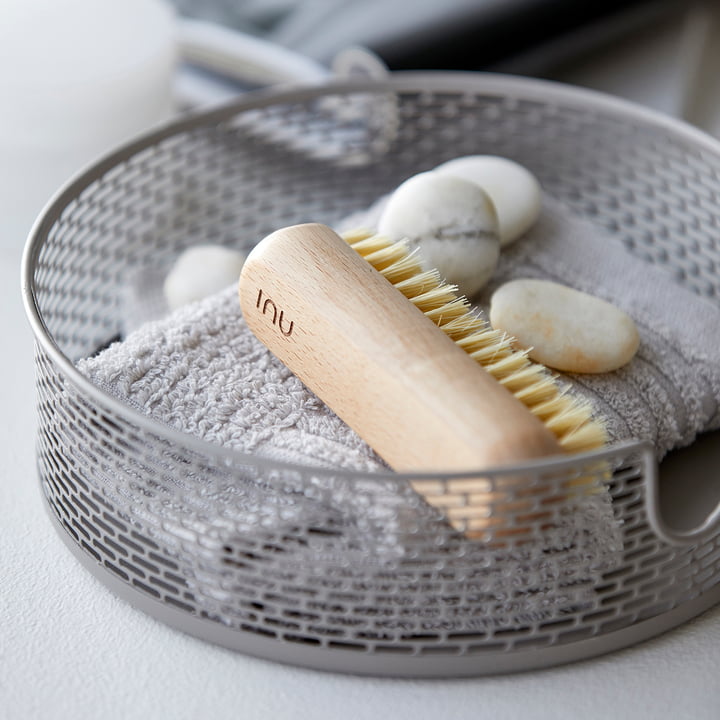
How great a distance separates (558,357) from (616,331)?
31 mm

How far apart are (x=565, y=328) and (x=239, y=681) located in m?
0.20

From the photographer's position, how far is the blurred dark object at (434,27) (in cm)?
73

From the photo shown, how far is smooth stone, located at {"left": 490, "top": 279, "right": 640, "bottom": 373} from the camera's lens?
1.47 ft

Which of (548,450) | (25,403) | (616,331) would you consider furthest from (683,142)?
(25,403)

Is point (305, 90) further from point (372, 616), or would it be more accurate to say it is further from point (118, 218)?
point (372, 616)

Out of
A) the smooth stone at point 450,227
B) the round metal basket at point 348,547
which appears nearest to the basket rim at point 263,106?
the round metal basket at point 348,547

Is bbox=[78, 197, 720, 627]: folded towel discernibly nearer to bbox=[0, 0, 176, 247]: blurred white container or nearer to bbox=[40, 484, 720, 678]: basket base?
A: bbox=[40, 484, 720, 678]: basket base

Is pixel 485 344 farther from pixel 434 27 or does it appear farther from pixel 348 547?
pixel 434 27

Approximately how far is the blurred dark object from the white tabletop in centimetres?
45

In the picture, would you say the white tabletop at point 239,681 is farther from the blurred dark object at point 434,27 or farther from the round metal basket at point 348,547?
the blurred dark object at point 434,27

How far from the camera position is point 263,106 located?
22.4 inches

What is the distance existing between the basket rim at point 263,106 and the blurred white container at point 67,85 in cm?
11

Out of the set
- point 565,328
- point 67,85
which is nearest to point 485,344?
point 565,328

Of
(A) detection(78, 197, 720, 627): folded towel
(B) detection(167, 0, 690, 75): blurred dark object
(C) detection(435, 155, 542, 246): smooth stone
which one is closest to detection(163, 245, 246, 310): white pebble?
(A) detection(78, 197, 720, 627): folded towel
